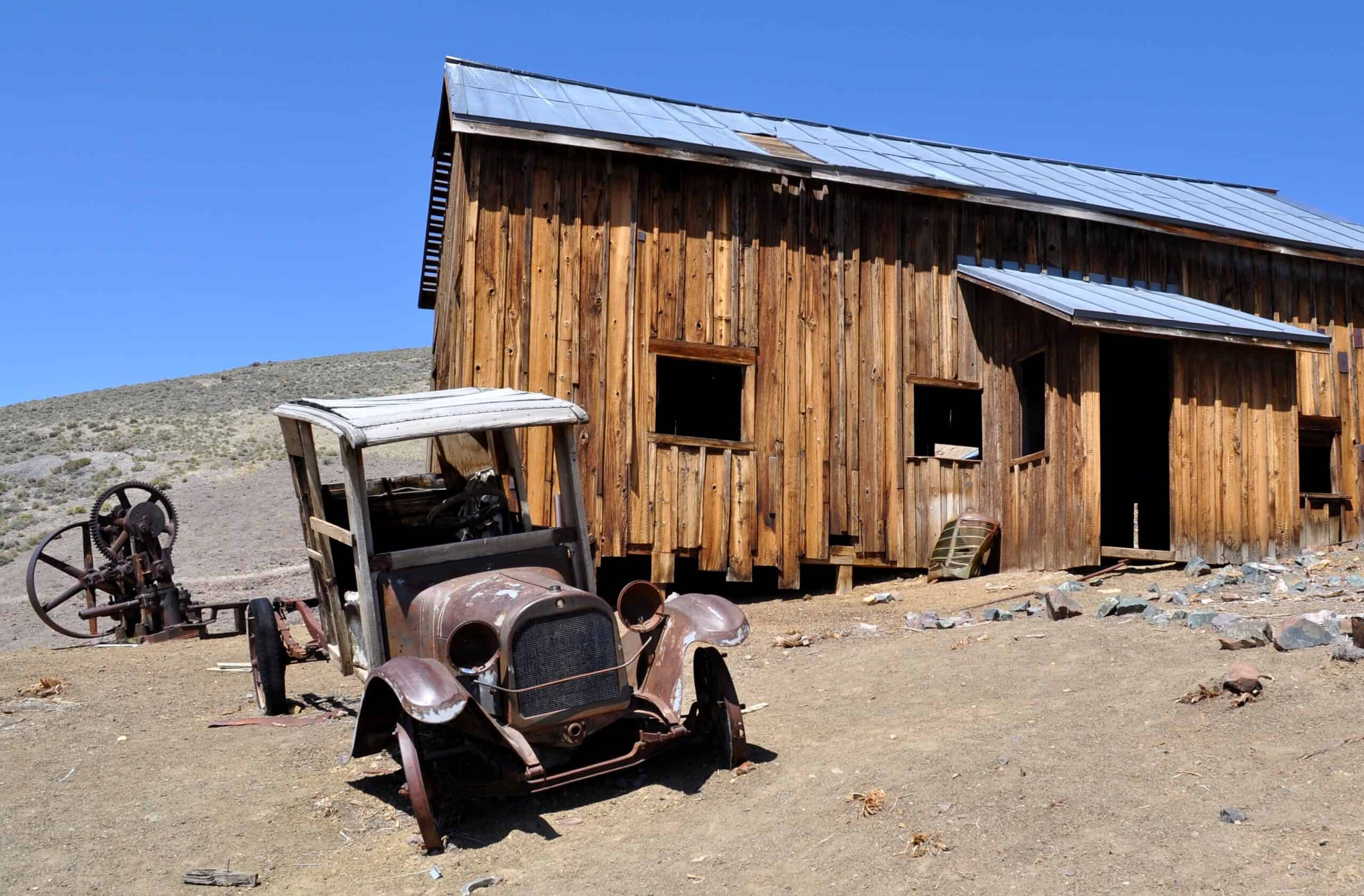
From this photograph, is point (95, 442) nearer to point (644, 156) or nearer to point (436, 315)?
point (436, 315)

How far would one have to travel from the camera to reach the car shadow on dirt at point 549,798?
562 centimetres

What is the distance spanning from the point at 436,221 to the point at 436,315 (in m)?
2.08

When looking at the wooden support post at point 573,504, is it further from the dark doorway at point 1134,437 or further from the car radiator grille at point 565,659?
the dark doorway at point 1134,437

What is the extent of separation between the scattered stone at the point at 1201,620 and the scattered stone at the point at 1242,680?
1732mm

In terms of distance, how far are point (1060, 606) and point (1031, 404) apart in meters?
5.54

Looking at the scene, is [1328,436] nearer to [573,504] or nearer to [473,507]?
[573,504]

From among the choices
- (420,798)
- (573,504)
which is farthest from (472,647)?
(573,504)

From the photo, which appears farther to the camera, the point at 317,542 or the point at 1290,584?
the point at 1290,584

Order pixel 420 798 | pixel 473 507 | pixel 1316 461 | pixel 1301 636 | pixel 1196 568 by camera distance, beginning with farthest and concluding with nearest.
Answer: pixel 1316 461
pixel 1196 568
pixel 473 507
pixel 1301 636
pixel 420 798

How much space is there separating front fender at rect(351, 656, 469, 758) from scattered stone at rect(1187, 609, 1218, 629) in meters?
5.14

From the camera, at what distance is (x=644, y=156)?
12.7 metres

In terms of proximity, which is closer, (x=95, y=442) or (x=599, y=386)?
(x=599, y=386)

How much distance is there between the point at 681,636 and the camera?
628cm

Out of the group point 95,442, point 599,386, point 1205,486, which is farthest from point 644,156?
point 95,442
